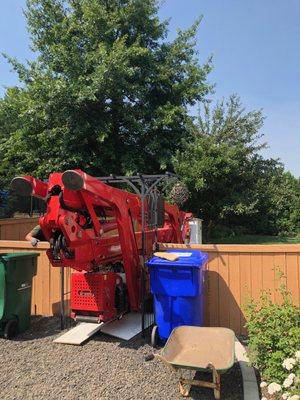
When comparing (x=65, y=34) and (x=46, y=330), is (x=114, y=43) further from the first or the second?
(x=46, y=330)

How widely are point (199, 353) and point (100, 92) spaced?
431 inches

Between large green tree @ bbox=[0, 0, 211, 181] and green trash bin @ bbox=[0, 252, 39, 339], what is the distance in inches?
322

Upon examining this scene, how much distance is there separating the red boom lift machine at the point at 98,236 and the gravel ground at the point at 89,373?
528 millimetres

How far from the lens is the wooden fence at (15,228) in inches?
463

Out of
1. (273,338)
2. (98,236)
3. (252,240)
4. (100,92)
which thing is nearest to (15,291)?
(98,236)

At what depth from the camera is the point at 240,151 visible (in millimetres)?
14727

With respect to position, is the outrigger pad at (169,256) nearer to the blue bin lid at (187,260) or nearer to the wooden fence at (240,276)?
the blue bin lid at (187,260)

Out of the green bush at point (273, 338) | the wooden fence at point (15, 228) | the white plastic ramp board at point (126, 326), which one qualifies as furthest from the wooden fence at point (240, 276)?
the wooden fence at point (15, 228)

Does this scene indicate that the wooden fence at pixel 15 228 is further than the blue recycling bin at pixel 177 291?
Yes

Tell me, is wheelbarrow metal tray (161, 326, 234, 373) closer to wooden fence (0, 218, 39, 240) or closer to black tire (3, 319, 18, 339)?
black tire (3, 319, 18, 339)

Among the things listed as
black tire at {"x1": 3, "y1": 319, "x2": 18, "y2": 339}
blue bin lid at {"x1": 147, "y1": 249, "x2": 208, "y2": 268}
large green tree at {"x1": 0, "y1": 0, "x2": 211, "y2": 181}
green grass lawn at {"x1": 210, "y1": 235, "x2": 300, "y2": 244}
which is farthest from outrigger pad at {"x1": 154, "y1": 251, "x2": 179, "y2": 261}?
green grass lawn at {"x1": 210, "y1": 235, "x2": 300, "y2": 244}

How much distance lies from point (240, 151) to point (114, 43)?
222 inches

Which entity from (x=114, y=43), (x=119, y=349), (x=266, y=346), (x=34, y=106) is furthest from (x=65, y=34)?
(x=266, y=346)

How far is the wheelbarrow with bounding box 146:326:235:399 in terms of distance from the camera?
3654 mm
